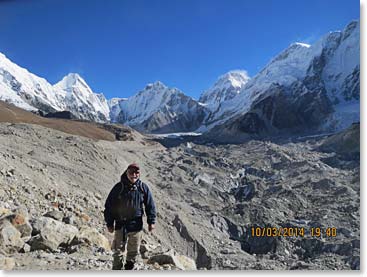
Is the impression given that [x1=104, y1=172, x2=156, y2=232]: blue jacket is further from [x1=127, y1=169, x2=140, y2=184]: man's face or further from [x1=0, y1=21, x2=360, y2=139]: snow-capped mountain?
[x1=0, y1=21, x2=360, y2=139]: snow-capped mountain

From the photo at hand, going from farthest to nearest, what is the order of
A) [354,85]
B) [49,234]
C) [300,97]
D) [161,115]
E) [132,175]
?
[161,115]
[300,97]
[354,85]
[49,234]
[132,175]

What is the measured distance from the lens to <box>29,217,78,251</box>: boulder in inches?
169

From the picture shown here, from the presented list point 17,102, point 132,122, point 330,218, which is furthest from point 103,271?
point 132,122

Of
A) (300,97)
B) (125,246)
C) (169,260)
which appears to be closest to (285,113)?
(300,97)

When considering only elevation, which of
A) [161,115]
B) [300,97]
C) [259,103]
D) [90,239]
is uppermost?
[300,97]

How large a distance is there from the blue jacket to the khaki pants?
0.07 m

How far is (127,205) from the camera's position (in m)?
3.50

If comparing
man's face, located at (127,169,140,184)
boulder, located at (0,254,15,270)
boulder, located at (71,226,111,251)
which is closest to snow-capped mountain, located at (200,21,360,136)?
boulder, located at (71,226,111,251)

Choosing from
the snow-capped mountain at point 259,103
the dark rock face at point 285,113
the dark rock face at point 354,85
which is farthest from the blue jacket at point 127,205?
the dark rock face at point 285,113

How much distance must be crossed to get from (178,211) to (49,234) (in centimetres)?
677

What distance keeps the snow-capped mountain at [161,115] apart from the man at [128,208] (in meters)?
56.6

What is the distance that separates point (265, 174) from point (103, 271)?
1554 centimetres

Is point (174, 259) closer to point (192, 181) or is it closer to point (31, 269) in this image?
point (31, 269)

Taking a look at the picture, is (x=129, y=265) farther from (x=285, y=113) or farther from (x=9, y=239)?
(x=285, y=113)
